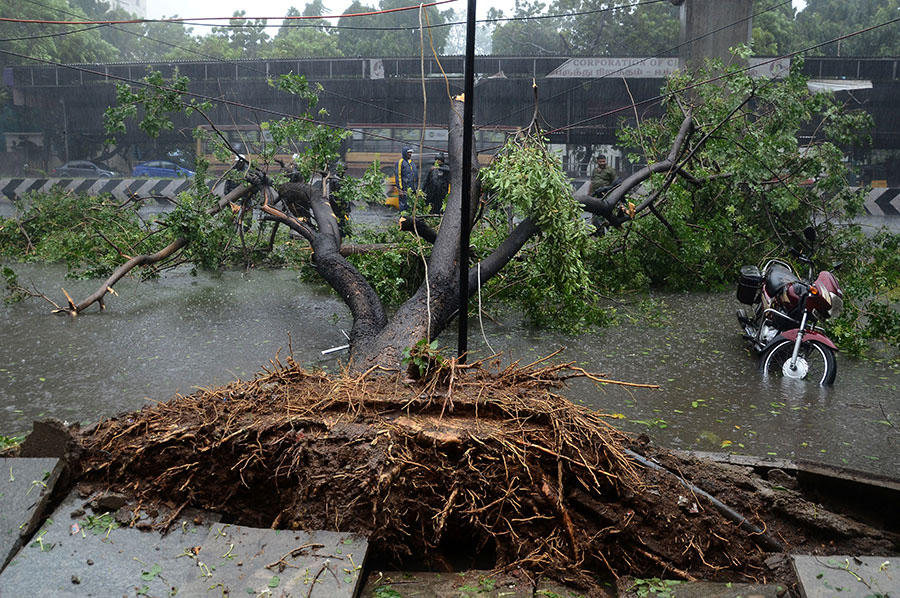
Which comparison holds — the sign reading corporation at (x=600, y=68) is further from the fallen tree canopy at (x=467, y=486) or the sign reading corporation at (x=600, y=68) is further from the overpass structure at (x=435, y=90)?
the fallen tree canopy at (x=467, y=486)

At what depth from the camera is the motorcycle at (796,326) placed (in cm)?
656

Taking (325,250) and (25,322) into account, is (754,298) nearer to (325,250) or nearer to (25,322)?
(325,250)

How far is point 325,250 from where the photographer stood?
810 centimetres

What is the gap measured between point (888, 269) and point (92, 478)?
374 inches

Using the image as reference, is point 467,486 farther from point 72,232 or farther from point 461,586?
point 72,232

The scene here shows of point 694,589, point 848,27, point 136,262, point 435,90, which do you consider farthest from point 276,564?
point 848,27

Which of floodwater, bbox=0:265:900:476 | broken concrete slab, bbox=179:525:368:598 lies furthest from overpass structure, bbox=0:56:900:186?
broken concrete slab, bbox=179:525:368:598

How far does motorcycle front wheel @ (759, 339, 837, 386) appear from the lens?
6.57 metres

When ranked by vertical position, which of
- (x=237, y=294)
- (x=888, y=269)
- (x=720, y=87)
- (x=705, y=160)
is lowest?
(x=237, y=294)

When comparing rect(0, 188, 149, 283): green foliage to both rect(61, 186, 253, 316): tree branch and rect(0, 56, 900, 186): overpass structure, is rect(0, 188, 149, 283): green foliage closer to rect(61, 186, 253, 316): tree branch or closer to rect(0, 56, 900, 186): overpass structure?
rect(61, 186, 253, 316): tree branch

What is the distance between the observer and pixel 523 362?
23.2 feet

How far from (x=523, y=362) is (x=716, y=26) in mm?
13385

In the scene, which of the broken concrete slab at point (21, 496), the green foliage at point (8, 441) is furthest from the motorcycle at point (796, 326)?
the green foliage at point (8, 441)

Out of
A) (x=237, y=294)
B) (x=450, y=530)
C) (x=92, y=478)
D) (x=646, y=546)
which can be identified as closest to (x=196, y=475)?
(x=92, y=478)
